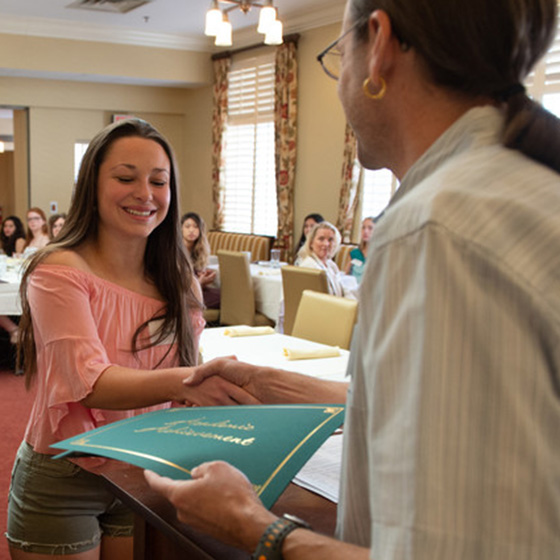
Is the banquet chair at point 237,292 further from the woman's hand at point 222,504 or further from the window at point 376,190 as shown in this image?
the woman's hand at point 222,504

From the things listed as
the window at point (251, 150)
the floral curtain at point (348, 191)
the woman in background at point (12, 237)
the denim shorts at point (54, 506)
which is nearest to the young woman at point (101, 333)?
the denim shorts at point (54, 506)

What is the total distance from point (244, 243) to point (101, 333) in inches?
335

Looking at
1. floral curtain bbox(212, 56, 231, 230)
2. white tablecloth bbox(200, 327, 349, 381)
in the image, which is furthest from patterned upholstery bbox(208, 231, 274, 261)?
white tablecloth bbox(200, 327, 349, 381)

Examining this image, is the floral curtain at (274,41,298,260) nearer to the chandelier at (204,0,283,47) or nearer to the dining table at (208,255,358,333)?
the dining table at (208,255,358,333)

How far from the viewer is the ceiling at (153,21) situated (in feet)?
28.4

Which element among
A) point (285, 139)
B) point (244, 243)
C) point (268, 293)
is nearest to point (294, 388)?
point (268, 293)

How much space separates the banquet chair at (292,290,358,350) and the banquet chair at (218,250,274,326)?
2.79m

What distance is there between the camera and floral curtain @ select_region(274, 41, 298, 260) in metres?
9.25

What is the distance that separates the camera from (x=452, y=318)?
0.59m

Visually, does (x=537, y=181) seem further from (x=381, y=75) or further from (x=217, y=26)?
(x=217, y=26)

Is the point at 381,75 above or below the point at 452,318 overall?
above

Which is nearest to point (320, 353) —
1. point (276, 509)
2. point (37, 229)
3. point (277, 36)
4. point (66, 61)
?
point (276, 509)

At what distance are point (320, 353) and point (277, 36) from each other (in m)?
3.98

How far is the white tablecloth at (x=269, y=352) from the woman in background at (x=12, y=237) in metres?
5.29
